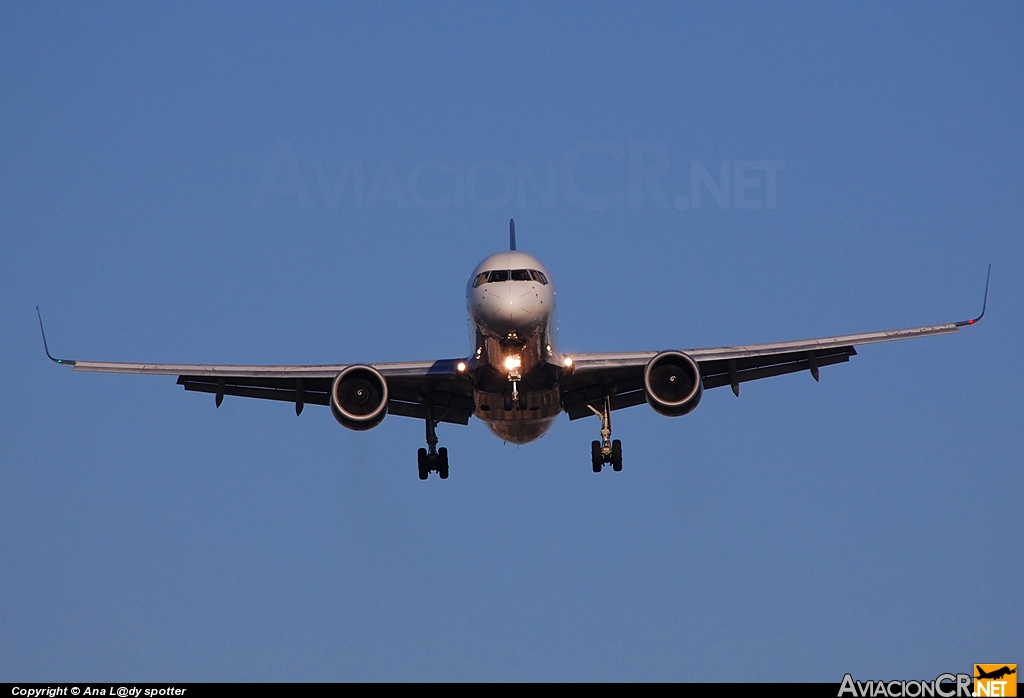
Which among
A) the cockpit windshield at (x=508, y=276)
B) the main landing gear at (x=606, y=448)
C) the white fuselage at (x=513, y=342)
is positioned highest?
the cockpit windshield at (x=508, y=276)

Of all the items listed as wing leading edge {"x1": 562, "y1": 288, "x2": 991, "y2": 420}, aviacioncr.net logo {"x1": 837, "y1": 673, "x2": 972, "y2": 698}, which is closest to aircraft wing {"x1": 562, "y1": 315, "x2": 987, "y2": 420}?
wing leading edge {"x1": 562, "y1": 288, "x2": 991, "y2": 420}

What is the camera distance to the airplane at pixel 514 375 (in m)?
41.1

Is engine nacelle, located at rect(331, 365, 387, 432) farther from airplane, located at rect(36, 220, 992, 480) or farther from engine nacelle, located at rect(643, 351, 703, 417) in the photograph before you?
engine nacelle, located at rect(643, 351, 703, 417)

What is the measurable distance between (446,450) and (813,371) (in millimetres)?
10052

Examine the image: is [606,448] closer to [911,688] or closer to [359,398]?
[359,398]

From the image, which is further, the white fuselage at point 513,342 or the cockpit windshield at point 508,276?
the cockpit windshield at point 508,276

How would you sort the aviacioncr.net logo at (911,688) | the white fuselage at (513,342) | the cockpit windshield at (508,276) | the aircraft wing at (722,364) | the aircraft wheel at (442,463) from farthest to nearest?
the aircraft wheel at (442,463) < the aircraft wing at (722,364) < the cockpit windshield at (508,276) < the white fuselage at (513,342) < the aviacioncr.net logo at (911,688)

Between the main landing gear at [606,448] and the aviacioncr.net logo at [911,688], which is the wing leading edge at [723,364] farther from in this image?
the aviacioncr.net logo at [911,688]

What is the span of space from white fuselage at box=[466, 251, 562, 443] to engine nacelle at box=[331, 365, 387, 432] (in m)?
2.47

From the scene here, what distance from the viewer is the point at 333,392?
139ft

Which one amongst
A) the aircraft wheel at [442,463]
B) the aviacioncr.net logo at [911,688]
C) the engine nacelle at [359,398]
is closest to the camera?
the aviacioncr.net logo at [911,688]

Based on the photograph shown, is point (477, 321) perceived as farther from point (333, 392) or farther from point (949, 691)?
point (949, 691)

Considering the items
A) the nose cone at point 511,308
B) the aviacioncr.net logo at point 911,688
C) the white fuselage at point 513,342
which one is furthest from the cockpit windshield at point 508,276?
the aviacioncr.net logo at point 911,688

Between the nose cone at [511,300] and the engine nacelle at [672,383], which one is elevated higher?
the nose cone at [511,300]
